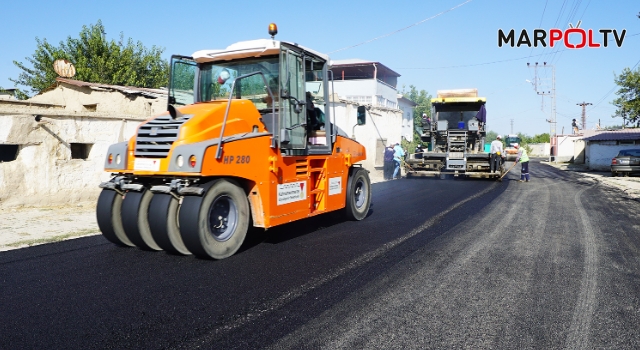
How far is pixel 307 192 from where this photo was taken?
22.7ft

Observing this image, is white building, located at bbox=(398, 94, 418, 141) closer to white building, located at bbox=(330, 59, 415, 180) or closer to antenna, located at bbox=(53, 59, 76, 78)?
white building, located at bbox=(330, 59, 415, 180)

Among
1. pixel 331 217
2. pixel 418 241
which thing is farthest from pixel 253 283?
pixel 331 217

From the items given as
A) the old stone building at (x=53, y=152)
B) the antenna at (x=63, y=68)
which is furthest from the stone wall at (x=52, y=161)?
the antenna at (x=63, y=68)

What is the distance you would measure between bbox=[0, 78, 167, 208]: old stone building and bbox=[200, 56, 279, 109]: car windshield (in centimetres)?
508

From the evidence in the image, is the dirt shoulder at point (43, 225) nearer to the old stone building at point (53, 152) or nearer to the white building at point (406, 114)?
the old stone building at point (53, 152)

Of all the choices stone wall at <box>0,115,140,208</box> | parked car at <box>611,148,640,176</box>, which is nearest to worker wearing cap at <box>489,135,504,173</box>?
parked car at <box>611,148,640,176</box>

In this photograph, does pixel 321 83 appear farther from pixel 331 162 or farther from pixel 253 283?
pixel 253 283

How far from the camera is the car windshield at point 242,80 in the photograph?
21.3ft

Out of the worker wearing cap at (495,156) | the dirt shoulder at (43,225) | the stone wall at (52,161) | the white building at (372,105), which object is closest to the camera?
the dirt shoulder at (43,225)

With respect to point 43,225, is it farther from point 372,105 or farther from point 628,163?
point 628,163

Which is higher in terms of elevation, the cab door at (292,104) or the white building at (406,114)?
the white building at (406,114)

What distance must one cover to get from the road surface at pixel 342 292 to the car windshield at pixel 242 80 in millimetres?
2016

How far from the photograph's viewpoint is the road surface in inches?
136

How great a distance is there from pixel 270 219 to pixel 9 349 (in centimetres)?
324
